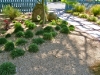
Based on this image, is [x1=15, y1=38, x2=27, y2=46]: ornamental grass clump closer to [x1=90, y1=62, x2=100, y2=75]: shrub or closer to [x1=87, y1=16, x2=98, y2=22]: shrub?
[x1=90, y1=62, x2=100, y2=75]: shrub

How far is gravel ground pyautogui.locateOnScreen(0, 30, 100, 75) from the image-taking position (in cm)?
447

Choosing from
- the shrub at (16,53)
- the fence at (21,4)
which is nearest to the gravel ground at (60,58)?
the shrub at (16,53)

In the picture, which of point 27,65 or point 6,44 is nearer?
point 27,65

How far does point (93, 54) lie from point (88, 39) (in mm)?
1152

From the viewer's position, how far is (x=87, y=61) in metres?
4.96

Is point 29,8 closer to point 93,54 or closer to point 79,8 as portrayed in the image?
point 79,8

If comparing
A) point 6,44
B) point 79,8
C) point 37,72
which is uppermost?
point 79,8

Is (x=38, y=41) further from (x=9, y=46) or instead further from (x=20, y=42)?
(x=9, y=46)

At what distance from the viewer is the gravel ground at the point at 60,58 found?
176 inches

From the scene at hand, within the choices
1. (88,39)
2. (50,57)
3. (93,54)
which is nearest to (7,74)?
(50,57)

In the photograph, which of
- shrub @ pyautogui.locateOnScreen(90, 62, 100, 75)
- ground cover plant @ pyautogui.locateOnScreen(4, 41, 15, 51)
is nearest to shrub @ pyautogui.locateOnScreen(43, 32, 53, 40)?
ground cover plant @ pyautogui.locateOnScreen(4, 41, 15, 51)

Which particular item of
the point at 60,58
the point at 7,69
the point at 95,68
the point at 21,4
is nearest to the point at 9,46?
the point at 7,69

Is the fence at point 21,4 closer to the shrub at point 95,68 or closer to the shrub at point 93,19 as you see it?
Result: the shrub at point 93,19

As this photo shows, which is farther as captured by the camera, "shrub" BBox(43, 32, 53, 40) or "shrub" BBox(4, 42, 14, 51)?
"shrub" BBox(43, 32, 53, 40)
